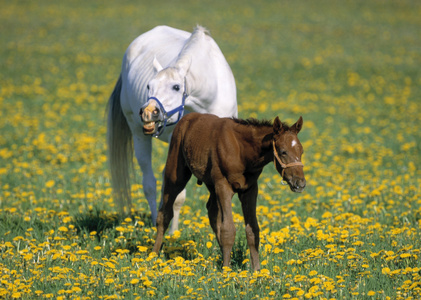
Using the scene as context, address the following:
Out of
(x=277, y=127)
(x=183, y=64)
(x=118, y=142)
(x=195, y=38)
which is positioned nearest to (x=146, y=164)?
(x=118, y=142)

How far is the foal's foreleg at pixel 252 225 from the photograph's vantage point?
5066 millimetres

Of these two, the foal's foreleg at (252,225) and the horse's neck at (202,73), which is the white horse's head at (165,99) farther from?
the foal's foreleg at (252,225)

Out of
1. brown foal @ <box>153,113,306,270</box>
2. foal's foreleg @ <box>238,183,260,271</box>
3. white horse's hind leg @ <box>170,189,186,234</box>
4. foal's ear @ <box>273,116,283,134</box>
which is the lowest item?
white horse's hind leg @ <box>170,189,186,234</box>

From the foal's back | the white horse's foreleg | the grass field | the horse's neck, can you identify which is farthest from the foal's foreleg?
the white horse's foreleg

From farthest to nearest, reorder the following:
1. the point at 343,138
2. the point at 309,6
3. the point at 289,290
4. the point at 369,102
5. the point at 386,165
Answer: the point at 309,6
the point at 369,102
the point at 343,138
the point at 386,165
the point at 289,290

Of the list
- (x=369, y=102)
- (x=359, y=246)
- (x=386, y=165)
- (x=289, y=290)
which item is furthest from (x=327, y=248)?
(x=369, y=102)

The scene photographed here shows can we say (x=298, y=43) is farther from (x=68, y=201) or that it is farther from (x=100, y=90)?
(x=68, y=201)

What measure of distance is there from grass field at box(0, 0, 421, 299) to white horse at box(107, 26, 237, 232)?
51 centimetres

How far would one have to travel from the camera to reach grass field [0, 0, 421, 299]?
15.3 ft

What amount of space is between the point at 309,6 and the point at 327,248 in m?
33.8

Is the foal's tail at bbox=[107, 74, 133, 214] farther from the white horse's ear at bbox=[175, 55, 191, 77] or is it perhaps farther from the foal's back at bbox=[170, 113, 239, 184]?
the foal's back at bbox=[170, 113, 239, 184]

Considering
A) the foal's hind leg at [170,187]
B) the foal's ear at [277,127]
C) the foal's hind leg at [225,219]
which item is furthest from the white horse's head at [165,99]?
the foal's ear at [277,127]

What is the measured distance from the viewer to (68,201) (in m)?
7.97

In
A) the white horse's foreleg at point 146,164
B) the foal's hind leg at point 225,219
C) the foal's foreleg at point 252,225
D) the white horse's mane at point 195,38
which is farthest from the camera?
the white horse's foreleg at point 146,164
